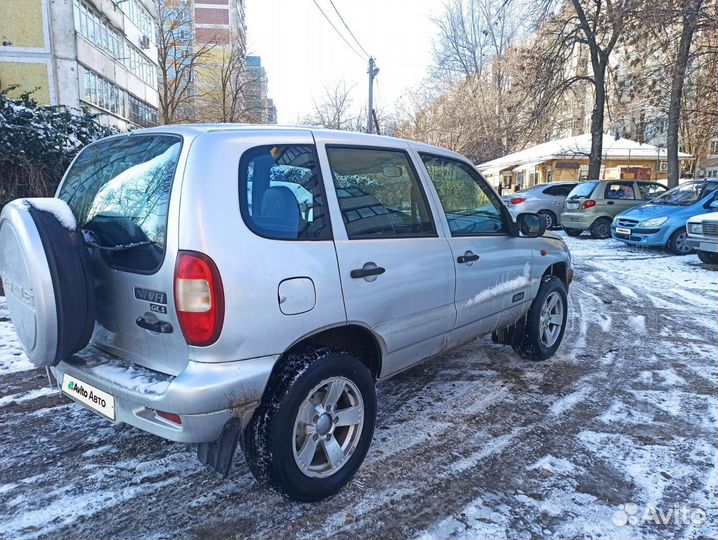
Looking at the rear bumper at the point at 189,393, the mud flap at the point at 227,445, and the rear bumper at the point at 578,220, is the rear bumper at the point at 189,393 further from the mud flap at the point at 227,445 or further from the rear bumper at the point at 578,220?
the rear bumper at the point at 578,220

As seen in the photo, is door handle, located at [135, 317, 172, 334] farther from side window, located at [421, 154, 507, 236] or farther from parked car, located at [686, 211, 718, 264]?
parked car, located at [686, 211, 718, 264]

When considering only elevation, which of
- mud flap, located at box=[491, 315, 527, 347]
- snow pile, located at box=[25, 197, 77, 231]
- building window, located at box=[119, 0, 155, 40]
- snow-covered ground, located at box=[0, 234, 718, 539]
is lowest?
snow-covered ground, located at box=[0, 234, 718, 539]

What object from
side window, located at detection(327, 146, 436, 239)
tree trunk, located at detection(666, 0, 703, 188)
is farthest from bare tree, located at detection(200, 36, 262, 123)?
side window, located at detection(327, 146, 436, 239)

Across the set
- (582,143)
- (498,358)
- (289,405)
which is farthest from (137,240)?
(582,143)

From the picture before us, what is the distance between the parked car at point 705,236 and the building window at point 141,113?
91.3ft

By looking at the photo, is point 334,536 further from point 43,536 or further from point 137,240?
point 137,240

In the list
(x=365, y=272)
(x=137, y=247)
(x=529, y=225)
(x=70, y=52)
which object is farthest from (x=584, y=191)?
(x=70, y=52)

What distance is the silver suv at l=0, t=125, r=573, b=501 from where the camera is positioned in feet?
6.93

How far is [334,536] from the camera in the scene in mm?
2311

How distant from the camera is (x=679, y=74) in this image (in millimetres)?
14508

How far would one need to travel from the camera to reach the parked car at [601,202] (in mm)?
14461

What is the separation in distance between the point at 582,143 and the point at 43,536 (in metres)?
26.3

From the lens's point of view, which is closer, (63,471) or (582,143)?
(63,471)

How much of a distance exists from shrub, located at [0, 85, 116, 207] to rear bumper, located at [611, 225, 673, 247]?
1178 centimetres
